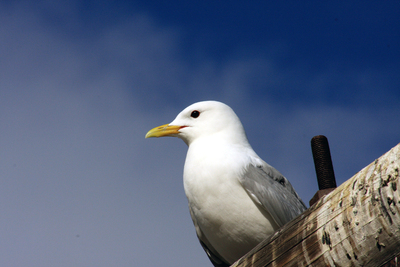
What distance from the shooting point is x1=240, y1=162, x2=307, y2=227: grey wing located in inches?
151

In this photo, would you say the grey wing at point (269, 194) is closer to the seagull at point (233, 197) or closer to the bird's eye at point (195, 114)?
the seagull at point (233, 197)

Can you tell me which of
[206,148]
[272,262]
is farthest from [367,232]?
[206,148]

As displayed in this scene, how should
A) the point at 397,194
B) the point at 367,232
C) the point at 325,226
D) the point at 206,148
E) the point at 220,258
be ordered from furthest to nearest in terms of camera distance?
the point at 220,258 < the point at 206,148 < the point at 325,226 < the point at 367,232 < the point at 397,194

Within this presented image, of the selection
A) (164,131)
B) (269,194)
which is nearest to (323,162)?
(269,194)

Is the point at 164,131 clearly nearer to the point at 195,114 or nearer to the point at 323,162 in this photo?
the point at 195,114

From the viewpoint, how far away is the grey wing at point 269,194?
3824mm

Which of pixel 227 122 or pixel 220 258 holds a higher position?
pixel 227 122

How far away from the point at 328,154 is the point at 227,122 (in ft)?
4.63

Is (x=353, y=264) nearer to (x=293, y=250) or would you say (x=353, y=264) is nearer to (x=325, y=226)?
(x=325, y=226)

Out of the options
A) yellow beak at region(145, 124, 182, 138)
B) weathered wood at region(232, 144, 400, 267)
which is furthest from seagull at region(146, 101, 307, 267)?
weathered wood at region(232, 144, 400, 267)

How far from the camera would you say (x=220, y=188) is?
3.83m

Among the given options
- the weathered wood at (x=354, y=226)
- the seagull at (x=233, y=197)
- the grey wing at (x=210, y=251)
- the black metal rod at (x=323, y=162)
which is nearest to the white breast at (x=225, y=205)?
the seagull at (x=233, y=197)

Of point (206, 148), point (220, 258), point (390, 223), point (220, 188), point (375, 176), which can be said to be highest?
point (206, 148)

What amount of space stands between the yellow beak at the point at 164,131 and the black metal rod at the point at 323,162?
1.80 m
